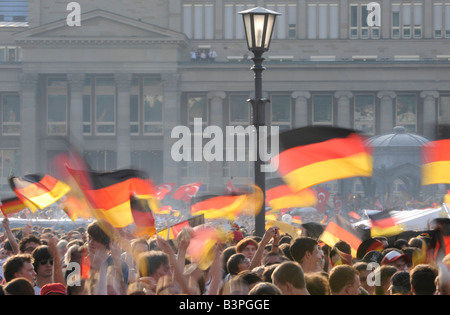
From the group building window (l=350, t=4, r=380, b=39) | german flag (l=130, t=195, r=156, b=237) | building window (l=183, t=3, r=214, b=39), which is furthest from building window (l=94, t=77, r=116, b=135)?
german flag (l=130, t=195, r=156, b=237)

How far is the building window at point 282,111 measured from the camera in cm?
7469

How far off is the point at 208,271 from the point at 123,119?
6345 centimetres

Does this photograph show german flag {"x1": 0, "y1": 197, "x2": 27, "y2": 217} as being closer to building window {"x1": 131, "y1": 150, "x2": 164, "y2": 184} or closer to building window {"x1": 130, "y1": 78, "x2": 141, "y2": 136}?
building window {"x1": 131, "y1": 150, "x2": 164, "y2": 184}

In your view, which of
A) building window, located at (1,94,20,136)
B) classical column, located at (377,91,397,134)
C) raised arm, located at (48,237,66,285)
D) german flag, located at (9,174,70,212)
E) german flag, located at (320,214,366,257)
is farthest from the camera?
building window, located at (1,94,20,136)

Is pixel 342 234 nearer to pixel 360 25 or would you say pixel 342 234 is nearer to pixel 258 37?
pixel 258 37

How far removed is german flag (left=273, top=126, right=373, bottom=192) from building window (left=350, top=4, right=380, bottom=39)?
68782 millimetres

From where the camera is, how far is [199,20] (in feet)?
255

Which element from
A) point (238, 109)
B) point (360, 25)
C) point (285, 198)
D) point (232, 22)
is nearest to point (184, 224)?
point (285, 198)

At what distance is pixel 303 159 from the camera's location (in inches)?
400

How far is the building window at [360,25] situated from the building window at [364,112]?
6398mm

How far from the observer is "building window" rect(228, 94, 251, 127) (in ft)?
244

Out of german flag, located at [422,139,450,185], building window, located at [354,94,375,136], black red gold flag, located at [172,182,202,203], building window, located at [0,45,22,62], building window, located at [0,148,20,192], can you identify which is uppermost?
building window, located at [0,45,22,62]

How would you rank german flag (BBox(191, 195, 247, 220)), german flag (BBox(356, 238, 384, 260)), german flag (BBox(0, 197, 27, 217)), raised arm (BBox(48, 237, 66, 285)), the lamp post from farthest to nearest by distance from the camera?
german flag (BBox(0, 197, 27, 217))
the lamp post
german flag (BBox(191, 195, 247, 220))
german flag (BBox(356, 238, 384, 260))
raised arm (BBox(48, 237, 66, 285))
